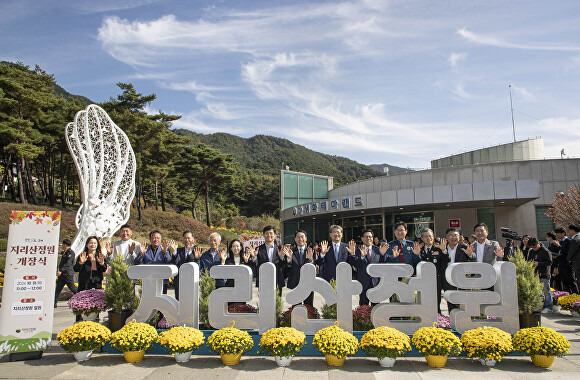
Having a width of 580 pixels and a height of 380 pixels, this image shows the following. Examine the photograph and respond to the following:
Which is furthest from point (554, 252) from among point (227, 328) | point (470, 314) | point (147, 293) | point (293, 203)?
point (293, 203)

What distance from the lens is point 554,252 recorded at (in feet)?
36.3

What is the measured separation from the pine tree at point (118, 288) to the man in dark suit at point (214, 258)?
1.39 meters

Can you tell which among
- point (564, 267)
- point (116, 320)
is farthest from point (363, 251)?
point (564, 267)

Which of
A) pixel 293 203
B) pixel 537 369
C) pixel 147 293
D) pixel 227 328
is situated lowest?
pixel 537 369

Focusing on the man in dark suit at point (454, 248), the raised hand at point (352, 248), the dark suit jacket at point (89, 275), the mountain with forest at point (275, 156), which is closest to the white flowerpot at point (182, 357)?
the raised hand at point (352, 248)

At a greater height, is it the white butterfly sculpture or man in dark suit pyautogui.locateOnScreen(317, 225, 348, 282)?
the white butterfly sculpture

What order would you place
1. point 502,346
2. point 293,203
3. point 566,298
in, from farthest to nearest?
point 293,203 → point 566,298 → point 502,346

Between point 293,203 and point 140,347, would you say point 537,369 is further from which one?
point 293,203

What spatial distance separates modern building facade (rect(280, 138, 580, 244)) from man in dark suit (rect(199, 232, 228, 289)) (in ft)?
46.9

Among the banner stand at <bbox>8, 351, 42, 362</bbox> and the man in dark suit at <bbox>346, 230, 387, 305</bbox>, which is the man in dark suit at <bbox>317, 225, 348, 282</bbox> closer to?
the man in dark suit at <bbox>346, 230, 387, 305</bbox>

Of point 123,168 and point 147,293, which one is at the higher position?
point 123,168

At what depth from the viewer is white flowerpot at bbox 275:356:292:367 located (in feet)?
18.2

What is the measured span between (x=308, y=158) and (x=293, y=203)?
101 meters

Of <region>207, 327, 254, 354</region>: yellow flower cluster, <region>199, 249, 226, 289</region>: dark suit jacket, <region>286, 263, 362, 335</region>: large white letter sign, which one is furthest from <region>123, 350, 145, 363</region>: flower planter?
<region>286, 263, 362, 335</region>: large white letter sign
